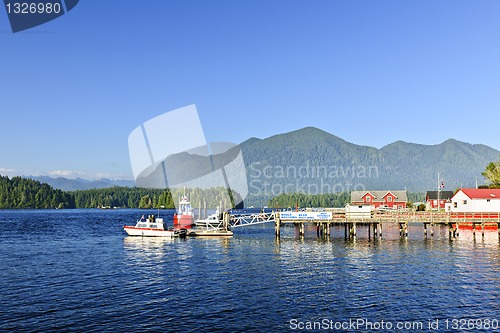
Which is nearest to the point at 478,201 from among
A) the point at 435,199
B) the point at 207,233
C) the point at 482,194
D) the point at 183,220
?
the point at 482,194

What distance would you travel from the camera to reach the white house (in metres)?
82.8

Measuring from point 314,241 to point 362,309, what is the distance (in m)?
41.2

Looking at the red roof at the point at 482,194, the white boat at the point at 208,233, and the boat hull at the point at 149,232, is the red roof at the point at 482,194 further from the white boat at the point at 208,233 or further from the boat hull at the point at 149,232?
the boat hull at the point at 149,232

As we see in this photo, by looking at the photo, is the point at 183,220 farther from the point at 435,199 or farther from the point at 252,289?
the point at 435,199

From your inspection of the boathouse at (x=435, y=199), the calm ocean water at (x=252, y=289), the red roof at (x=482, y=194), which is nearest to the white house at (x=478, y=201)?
the red roof at (x=482, y=194)

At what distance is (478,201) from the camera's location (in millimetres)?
83625

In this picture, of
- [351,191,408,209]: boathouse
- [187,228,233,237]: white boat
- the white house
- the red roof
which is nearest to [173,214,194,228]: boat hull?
[187,228,233,237]: white boat

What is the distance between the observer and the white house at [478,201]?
271ft

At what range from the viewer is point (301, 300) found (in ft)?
102

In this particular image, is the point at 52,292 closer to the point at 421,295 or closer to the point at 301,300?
the point at 301,300

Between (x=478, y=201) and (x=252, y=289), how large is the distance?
6745cm

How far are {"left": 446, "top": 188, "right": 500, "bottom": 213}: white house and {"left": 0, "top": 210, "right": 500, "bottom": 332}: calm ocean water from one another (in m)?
27.9

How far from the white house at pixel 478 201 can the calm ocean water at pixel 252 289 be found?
2793 centimetres

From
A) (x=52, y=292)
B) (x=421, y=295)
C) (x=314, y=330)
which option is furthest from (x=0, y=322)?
(x=421, y=295)
